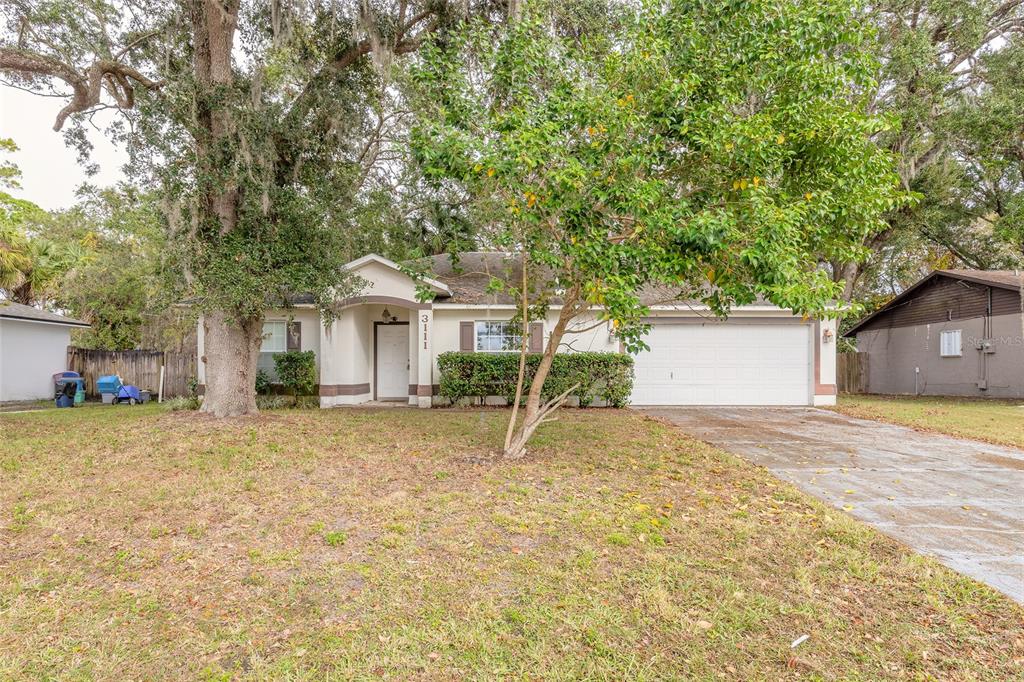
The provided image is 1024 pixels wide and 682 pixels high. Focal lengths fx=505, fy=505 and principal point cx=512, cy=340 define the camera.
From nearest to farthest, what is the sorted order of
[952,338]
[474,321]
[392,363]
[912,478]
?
[912,478] < [474,321] < [392,363] < [952,338]

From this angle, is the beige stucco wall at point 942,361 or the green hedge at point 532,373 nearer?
the green hedge at point 532,373

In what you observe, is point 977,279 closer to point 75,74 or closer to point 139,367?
point 75,74

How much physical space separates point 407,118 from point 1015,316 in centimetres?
1707

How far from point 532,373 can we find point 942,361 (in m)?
13.9

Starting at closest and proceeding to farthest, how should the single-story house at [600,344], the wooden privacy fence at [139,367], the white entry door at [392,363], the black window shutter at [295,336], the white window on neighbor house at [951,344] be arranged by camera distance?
1. the single-story house at [600,344]
2. the black window shutter at [295,336]
3. the white entry door at [392,363]
4. the wooden privacy fence at [139,367]
5. the white window on neighbor house at [951,344]

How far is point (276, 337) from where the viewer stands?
13.0 metres

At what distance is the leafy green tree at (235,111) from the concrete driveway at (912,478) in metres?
7.97

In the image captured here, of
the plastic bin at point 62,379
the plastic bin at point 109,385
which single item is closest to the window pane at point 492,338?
the plastic bin at point 109,385

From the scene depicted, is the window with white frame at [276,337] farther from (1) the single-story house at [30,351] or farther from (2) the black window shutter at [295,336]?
(1) the single-story house at [30,351]

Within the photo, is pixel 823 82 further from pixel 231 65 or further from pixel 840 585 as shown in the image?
pixel 231 65

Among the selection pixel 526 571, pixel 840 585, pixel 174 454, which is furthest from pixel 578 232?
pixel 174 454

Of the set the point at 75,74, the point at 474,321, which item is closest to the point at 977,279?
the point at 474,321

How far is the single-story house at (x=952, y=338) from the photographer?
14266mm

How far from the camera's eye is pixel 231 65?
865cm
